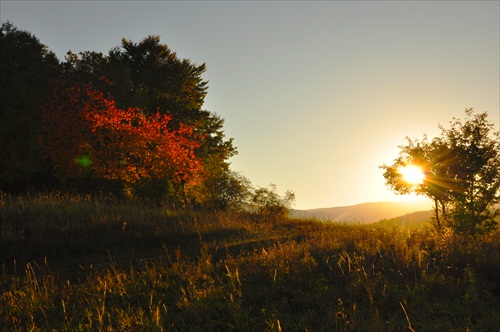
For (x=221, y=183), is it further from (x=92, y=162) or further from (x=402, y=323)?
(x=402, y=323)

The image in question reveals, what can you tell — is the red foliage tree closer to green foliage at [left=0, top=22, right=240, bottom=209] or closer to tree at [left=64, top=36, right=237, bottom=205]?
green foliage at [left=0, top=22, right=240, bottom=209]

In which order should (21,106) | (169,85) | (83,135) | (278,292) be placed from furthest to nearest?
(169,85) → (21,106) → (83,135) → (278,292)

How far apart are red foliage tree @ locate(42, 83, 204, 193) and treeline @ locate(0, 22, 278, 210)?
55 mm

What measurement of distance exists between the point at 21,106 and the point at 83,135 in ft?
15.4

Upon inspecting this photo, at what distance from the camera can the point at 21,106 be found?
874 inches

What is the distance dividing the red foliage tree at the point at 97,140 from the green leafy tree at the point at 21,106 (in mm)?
879

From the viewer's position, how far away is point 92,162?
2127 cm

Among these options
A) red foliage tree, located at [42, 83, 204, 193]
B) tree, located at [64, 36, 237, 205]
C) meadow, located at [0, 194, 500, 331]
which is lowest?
meadow, located at [0, 194, 500, 331]

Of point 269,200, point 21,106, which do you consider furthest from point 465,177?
point 21,106

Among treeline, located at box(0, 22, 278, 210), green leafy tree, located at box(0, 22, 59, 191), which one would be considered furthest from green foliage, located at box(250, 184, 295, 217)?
green leafy tree, located at box(0, 22, 59, 191)

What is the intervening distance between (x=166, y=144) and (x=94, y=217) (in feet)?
33.6

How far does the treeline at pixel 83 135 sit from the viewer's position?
21109mm

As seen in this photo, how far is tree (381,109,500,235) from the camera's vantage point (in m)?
28.3

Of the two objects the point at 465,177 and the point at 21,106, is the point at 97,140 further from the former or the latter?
the point at 465,177
